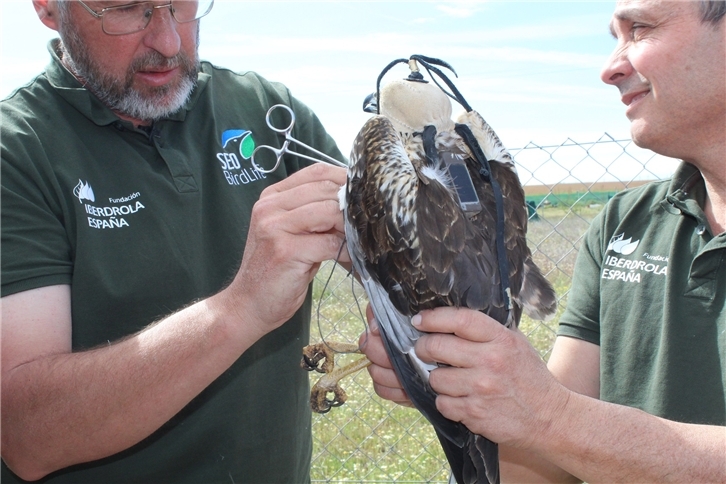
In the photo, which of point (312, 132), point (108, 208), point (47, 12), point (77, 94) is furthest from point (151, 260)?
point (47, 12)

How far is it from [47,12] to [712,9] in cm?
265

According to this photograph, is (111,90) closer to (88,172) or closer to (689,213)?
(88,172)

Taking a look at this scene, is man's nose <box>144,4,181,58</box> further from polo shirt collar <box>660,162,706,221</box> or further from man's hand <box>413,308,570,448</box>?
polo shirt collar <box>660,162,706,221</box>

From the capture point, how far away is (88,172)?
239 cm

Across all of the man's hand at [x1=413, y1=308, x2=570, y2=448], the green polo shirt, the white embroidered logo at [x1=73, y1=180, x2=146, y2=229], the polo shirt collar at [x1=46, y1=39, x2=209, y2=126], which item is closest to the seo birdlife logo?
the polo shirt collar at [x1=46, y1=39, x2=209, y2=126]

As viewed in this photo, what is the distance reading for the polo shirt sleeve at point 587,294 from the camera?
2.66 m

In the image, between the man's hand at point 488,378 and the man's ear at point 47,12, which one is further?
the man's ear at point 47,12

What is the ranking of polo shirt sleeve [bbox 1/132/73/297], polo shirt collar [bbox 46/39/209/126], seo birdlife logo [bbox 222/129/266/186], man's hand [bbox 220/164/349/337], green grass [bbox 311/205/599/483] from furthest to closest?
1. green grass [bbox 311/205/599/483]
2. seo birdlife logo [bbox 222/129/266/186]
3. polo shirt collar [bbox 46/39/209/126]
4. polo shirt sleeve [bbox 1/132/73/297]
5. man's hand [bbox 220/164/349/337]

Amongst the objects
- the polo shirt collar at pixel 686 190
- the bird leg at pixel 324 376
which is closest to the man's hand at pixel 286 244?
the bird leg at pixel 324 376

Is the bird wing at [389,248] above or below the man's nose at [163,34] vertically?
below

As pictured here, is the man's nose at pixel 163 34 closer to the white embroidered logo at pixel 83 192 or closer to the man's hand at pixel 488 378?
the white embroidered logo at pixel 83 192

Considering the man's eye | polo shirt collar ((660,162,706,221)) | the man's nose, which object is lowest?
polo shirt collar ((660,162,706,221))

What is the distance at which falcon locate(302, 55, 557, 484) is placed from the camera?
73.1 inches

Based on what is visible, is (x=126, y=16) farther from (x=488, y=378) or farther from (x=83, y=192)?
(x=488, y=378)
